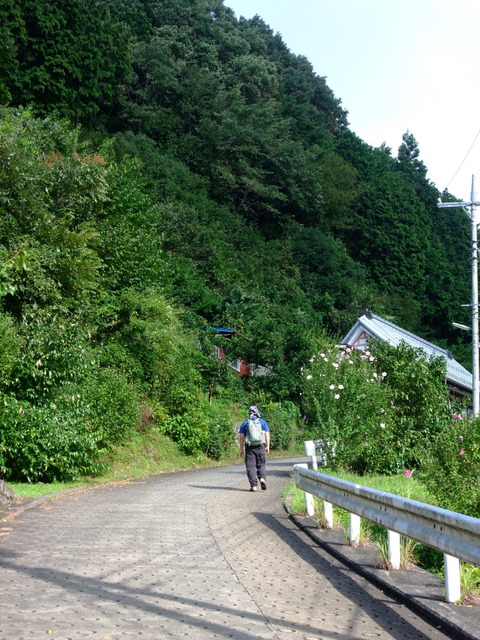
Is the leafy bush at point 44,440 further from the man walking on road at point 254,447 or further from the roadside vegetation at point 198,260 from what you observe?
the man walking on road at point 254,447

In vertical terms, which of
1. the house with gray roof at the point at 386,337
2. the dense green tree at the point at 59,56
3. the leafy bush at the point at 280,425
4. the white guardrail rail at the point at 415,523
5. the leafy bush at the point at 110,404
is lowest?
the leafy bush at the point at 280,425

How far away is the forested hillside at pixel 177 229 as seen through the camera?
2020cm

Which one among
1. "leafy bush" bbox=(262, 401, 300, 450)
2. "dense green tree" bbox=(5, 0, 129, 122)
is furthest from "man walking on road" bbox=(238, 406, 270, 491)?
"dense green tree" bbox=(5, 0, 129, 122)

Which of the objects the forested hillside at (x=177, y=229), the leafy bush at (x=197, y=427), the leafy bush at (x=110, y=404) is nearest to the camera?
the leafy bush at (x=110, y=404)

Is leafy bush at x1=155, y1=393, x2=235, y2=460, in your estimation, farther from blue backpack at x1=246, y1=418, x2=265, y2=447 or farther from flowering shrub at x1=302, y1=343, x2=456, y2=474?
blue backpack at x1=246, y1=418, x2=265, y2=447

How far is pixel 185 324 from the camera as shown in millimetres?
38906

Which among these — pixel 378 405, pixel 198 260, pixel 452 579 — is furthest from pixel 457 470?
pixel 198 260

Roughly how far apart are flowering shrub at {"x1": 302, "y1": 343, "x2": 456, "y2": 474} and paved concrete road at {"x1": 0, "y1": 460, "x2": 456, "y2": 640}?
20.6 feet

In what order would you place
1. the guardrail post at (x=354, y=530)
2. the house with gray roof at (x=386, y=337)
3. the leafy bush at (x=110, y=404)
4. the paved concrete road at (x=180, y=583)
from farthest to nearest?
the house with gray roof at (x=386, y=337) → the leafy bush at (x=110, y=404) → the guardrail post at (x=354, y=530) → the paved concrete road at (x=180, y=583)

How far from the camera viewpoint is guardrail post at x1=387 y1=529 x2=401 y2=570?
7625 millimetres

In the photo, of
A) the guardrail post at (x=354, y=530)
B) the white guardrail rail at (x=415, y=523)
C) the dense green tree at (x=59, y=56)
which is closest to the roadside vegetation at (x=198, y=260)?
the dense green tree at (x=59, y=56)

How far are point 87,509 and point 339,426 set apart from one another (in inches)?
285

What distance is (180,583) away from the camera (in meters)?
6.93

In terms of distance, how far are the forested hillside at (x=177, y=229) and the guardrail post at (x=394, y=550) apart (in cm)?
634
